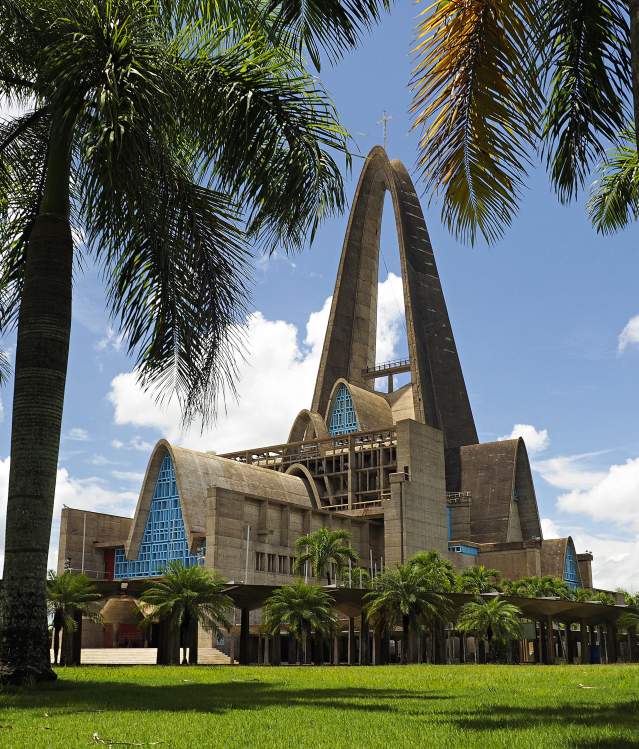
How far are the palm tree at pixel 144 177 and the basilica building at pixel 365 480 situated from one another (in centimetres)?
4998

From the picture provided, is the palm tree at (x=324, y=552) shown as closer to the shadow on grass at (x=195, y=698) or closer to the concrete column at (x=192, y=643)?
the concrete column at (x=192, y=643)

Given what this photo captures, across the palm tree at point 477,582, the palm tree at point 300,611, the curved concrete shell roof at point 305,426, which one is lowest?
the palm tree at point 300,611

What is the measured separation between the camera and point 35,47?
14.1 m

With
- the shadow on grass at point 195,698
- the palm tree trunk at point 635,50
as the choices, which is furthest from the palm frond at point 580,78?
the shadow on grass at point 195,698

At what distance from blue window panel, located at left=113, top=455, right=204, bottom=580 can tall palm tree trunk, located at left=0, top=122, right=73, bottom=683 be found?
56.6m

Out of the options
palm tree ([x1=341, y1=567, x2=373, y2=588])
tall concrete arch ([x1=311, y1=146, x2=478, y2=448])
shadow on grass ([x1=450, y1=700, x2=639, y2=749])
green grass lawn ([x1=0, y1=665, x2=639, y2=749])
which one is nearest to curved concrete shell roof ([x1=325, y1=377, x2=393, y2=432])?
tall concrete arch ([x1=311, y1=146, x2=478, y2=448])

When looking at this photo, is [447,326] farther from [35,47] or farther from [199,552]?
[35,47]

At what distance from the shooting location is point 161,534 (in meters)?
71.8

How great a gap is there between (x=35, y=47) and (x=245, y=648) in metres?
37.8

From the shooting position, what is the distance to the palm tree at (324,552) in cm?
6512

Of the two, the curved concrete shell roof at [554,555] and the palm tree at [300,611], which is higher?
the curved concrete shell roof at [554,555]

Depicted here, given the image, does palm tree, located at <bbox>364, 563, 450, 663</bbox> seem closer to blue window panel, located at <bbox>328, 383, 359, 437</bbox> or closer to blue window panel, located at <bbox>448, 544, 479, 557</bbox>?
blue window panel, located at <bbox>448, 544, 479, 557</bbox>

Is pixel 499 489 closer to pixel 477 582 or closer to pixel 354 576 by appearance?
pixel 477 582

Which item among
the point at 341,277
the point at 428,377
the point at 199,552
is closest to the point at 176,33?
the point at 199,552
